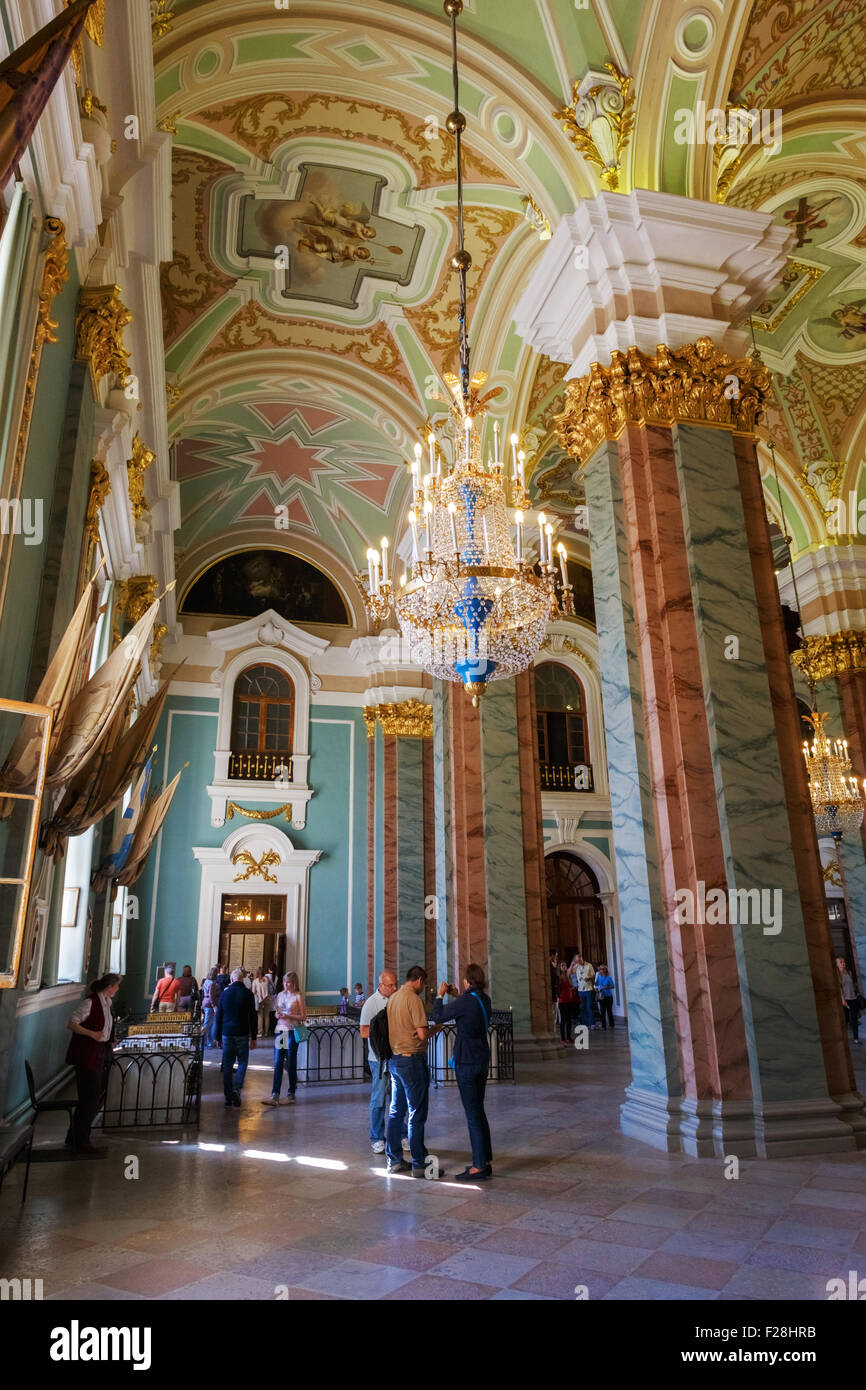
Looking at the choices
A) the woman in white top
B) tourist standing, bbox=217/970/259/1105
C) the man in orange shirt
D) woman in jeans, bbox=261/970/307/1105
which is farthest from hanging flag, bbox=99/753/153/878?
the woman in white top

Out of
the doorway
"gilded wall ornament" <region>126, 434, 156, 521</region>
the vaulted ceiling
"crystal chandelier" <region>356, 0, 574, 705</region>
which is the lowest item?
the doorway

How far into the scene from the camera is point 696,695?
5871 millimetres

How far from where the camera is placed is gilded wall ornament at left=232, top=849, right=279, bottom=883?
49.6 feet

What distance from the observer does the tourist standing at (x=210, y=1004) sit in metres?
12.8

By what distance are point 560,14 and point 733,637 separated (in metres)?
5.18

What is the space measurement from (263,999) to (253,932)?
5.54 feet

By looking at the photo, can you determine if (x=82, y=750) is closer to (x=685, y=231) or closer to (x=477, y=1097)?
(x=477, y=1097)

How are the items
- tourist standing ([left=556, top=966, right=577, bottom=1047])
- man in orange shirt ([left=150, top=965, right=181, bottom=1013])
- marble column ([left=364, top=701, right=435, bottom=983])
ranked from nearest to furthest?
1. man in orange shirt ([left=150, top=965, right=181, bottom=1013])
2. tourist standing ([left=556, top=966, right=577, bottom=1047])
3. marble column ([left=364, top=701, right=435, bottom=983])

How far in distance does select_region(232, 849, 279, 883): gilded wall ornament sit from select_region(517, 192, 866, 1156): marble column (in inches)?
399

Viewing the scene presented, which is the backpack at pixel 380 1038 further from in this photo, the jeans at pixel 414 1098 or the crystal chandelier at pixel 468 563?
the crystal chandelier at pixel 468 563

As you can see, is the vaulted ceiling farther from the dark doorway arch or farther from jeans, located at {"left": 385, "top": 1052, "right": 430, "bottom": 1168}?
the dark doorway arch

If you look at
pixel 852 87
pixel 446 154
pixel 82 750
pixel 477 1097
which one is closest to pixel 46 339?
pixel 82 750

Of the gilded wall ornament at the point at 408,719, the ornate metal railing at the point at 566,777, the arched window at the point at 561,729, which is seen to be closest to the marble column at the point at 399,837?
the gilded wall ornament at the point at 408,719

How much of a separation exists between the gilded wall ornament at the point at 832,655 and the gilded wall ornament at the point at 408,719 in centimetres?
612
